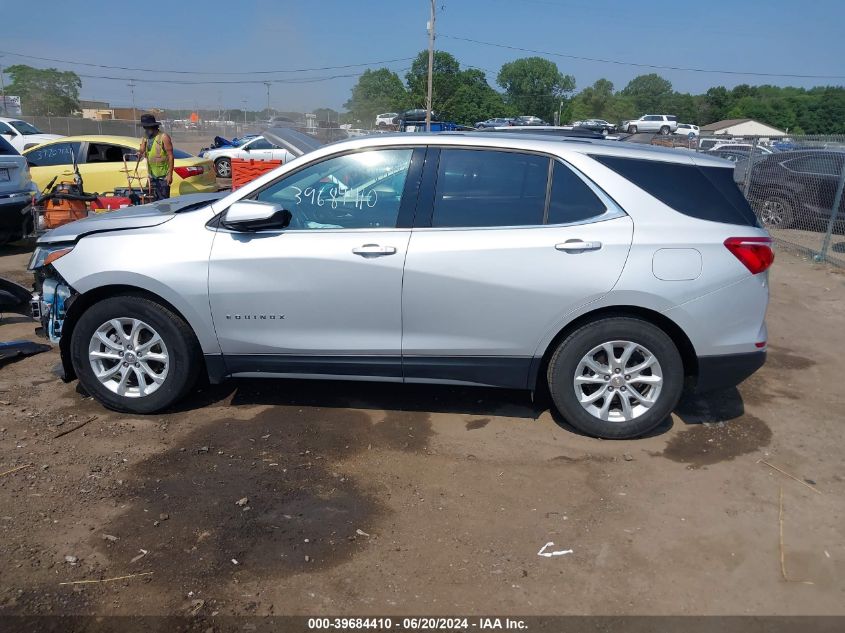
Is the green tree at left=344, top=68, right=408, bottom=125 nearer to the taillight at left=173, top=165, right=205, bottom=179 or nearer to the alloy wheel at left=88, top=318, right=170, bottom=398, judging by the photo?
the taillight at left=173, top=165, right=205, bottom=179

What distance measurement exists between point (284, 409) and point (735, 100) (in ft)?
377

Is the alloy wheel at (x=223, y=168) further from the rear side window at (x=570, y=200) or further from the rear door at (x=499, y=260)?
the rear side window at (x=570, y=200)

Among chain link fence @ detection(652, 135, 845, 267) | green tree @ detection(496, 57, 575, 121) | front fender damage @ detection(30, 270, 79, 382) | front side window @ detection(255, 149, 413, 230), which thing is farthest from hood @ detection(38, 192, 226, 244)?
green tree @ detection(496, 57, 575, 121)

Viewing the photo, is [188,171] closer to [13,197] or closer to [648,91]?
[13,197]

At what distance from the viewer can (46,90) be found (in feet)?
235

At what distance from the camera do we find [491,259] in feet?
13.2

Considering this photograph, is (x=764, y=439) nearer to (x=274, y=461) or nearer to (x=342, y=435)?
(x=342, y=435)

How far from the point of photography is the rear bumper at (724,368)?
415 centimetres

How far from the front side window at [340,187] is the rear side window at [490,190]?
30 centimetres

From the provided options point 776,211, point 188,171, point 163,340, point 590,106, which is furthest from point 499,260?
point 590,106

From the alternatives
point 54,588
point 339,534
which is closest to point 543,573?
point 339,534

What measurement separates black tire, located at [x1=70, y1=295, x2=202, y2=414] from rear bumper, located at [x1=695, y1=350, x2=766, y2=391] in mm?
3155

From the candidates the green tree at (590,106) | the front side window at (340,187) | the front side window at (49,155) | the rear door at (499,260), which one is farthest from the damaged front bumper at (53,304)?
the green tree at (590,106)

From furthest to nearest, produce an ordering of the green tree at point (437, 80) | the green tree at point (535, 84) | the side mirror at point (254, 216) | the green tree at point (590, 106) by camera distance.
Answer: the green tree at point (535, 84), the green tree at point (590, 106), the green tree at point (437, 80), the side mirror at point (254, 216)
